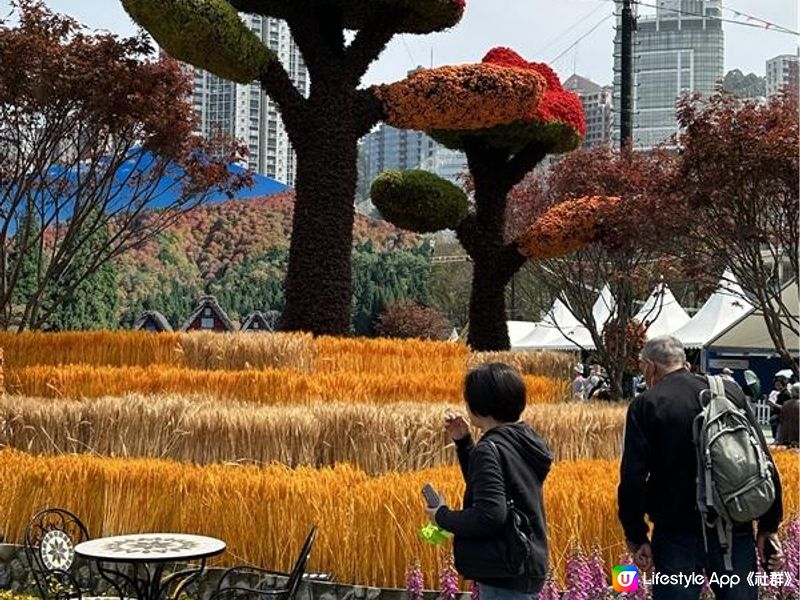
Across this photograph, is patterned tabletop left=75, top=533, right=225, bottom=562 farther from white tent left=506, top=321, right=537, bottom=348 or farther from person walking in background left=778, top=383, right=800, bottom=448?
white tent left=506, top=321, right=537, bottom=348

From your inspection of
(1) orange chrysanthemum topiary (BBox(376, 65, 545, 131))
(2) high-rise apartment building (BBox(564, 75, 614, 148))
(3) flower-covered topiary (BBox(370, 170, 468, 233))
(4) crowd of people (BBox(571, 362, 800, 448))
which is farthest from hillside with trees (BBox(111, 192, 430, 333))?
(1) orange chrysanthemum topiary (BBox(376, 65, 545, 131))

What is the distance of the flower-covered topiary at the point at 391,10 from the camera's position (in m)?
12.5

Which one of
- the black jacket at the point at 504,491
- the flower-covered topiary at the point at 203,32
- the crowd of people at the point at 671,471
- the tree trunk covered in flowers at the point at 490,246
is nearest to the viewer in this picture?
the black jacket at the point at 504,491

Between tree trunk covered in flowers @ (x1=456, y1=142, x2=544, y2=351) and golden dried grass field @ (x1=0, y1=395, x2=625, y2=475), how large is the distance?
944cm

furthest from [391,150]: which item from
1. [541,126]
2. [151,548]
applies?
[151,548]

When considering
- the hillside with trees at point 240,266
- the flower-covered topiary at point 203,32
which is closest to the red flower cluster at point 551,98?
the flower-covered topiary at point 203,32

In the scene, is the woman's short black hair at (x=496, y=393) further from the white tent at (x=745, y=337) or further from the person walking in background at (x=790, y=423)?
the white tent at (x=745, y=337)

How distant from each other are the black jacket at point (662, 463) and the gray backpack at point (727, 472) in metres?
0.05

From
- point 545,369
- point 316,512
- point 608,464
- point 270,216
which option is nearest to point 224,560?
point 316,512

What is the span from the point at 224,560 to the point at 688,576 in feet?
7.76

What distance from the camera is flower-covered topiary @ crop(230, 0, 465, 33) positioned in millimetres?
12539

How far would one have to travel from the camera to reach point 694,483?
369 centimetres

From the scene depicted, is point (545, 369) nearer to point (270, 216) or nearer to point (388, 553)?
point (388, 553)

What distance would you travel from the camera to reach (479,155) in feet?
54.7
